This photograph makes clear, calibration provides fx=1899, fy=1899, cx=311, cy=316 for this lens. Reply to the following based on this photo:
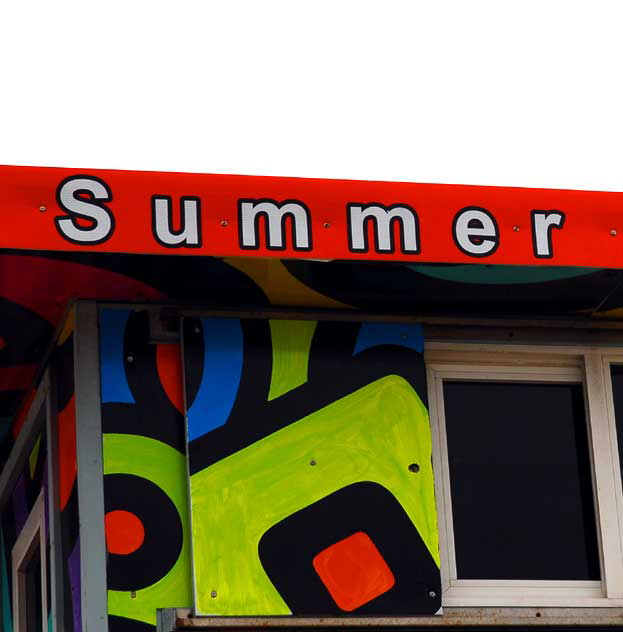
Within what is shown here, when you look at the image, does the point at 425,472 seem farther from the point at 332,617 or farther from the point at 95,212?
the point at 95,212

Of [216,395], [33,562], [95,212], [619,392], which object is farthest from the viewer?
[33,562]

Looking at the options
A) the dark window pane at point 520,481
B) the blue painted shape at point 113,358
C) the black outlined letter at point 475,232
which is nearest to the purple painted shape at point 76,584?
the blue painted shape at point 113,358

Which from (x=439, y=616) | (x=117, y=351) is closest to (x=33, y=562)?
(x=117, y=351)

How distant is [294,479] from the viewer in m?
7.58

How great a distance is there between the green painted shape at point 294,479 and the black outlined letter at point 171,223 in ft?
3.07

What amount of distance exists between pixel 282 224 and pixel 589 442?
1725 millimetres

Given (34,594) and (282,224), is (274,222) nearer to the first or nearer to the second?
(282,224)

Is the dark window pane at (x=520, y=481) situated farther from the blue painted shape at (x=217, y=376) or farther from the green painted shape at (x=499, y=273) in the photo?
the blue painted shape at (x=217, y=376)

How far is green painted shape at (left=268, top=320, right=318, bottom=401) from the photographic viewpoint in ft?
25.3

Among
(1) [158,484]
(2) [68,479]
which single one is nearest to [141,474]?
(1) [158,484]

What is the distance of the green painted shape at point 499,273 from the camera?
767cm

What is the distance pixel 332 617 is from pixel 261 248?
145 centimetres

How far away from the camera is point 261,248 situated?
724 cm

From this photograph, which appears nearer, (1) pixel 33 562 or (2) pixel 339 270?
(2) pixel 339 270
